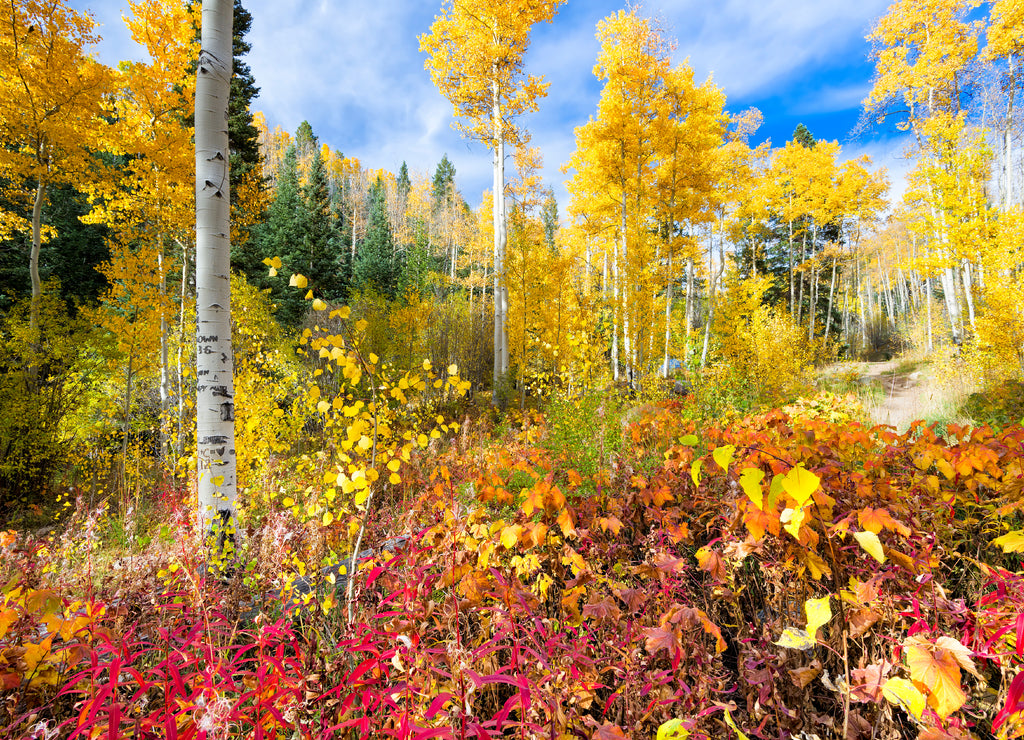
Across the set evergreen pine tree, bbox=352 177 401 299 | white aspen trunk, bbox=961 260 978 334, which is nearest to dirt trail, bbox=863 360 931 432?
white aspen trunk, bbox=961 260 978 334

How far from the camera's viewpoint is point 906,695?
32.1 inches

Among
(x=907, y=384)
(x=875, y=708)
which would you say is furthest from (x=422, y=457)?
(x=907, y=384)

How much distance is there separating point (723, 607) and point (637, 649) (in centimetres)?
81

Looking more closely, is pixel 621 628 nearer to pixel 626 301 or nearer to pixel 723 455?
pixel 723 455

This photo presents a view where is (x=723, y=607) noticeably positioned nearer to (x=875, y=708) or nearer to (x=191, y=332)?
(x=875, y=708)

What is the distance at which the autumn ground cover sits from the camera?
3.15 feet

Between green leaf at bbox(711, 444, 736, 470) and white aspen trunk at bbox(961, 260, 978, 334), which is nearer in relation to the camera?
green leaf at bbox(711, 444, 736, 470)

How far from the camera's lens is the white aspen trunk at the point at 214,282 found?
2445 millimetres

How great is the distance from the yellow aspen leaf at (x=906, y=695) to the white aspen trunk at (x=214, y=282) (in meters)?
2.96

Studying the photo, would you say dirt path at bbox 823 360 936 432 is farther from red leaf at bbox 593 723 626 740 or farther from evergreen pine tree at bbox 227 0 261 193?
evergreen pine tree at bbox 227 0 261 193

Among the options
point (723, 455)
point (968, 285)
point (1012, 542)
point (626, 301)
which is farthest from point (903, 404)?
point (723, 455)

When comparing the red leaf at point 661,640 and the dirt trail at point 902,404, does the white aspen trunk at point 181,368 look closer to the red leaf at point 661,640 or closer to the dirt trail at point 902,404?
the red leaf at point 661,640

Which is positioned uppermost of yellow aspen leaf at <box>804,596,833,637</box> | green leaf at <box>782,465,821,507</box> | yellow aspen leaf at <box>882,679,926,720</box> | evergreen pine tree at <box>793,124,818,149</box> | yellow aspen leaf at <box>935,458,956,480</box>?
evergreen pine tree at <box>793,124,818,149</box>

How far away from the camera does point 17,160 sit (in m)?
7.13
